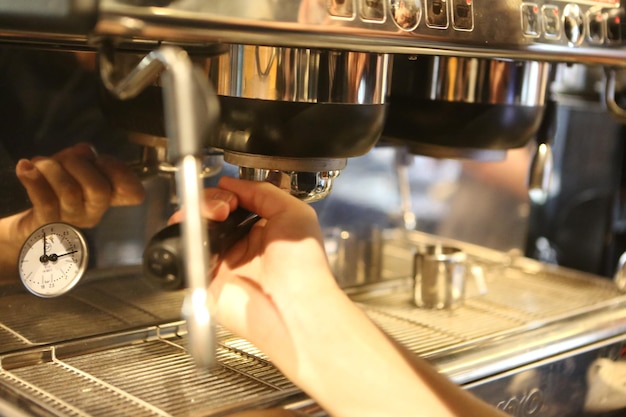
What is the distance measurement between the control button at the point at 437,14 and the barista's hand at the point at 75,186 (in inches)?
13.8

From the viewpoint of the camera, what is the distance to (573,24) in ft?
2.48

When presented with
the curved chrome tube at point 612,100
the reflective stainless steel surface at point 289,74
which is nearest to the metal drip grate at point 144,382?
the reflective stainless steel surface at point 289,74

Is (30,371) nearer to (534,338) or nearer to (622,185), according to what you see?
(534,338)

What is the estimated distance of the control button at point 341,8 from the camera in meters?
0.58

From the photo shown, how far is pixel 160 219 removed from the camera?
0.86m

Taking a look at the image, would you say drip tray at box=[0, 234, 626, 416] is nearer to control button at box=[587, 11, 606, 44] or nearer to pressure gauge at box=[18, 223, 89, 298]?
pressure gauge at box=[18, 223, 89, 298]

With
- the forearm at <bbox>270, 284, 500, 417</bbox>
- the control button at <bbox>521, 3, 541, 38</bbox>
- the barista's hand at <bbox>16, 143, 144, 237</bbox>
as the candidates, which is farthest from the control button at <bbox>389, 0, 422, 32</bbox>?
the barista's hand at <bbox>16, 143, 144, 237</bbox>

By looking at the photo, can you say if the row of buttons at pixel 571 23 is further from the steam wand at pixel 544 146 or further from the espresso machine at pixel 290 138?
the steam wand at pixel 544 146

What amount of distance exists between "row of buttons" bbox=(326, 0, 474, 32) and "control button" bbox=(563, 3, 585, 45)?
0.41 ft

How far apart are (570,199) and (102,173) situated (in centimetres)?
95

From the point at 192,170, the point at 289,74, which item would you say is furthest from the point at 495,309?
the point at 192,170

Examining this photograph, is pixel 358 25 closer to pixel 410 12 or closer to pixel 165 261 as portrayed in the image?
pixel 410 12

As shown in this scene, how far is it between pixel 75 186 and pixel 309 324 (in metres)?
0.29

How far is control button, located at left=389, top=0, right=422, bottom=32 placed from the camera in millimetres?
623
